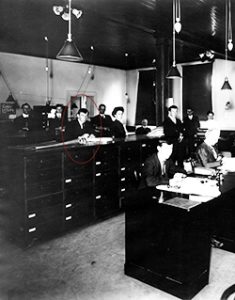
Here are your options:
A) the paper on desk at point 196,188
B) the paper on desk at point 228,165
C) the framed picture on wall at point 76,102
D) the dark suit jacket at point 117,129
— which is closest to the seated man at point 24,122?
the framed picture on wall at point 76,102

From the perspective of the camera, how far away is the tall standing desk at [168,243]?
112 inches

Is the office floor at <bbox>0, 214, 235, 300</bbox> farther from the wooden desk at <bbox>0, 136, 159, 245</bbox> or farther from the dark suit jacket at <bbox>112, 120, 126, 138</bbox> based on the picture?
the dark suit jacket at <bbox>112, 120, 126, 138</bbox>

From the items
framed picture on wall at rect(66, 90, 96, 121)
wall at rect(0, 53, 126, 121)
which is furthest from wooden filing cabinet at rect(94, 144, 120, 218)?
framed picture on wall at rect(66, 90, 96, 121)

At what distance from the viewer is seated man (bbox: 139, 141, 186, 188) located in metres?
3.64

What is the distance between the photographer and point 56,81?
11.0m

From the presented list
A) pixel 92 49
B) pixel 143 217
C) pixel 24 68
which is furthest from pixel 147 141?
pixel 24 68

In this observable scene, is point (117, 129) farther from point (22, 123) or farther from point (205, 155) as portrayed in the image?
point (22, 123)

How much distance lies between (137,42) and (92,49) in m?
1.48

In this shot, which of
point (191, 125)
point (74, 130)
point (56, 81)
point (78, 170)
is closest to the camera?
point (78, 170)

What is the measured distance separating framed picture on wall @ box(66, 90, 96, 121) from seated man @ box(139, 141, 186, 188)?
7.32 metres

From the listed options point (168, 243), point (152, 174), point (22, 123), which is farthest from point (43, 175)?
point (22, 123)

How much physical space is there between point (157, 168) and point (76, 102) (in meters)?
8.70

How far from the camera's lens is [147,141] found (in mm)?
6020

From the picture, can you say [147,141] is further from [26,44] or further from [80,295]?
[26,44]
